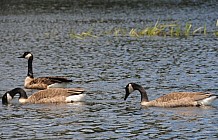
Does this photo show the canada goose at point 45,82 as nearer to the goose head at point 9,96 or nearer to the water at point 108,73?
the water at point 108,73

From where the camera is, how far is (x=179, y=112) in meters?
25.4

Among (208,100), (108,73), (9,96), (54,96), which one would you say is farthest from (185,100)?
(108,73)

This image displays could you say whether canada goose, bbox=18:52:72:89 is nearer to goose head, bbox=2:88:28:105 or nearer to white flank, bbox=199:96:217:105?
goose head, bbox=2:88:28:105

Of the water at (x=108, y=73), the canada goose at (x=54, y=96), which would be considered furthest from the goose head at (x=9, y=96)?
the water at (x=108, y=73)

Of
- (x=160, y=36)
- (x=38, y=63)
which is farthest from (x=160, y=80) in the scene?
(x=160, y=36)

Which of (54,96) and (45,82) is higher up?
(45,82)

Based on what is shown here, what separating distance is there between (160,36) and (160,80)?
2439 centimetres

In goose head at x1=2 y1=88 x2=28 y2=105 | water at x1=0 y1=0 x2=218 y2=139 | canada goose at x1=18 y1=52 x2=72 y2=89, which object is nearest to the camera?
water at x1=0 y1=0 x2=218 y2=139

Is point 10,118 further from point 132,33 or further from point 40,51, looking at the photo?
point 132,33

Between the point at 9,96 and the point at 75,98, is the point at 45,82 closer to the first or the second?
the point at 9,96

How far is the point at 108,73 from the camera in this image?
36.9 metres

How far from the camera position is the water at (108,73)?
22.6 metres

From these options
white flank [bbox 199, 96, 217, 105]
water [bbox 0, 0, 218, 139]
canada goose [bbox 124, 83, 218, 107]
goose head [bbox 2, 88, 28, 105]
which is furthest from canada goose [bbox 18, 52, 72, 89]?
white flank [bbox 199, 96, 217, 105]

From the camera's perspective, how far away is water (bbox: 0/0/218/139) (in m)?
22.6
